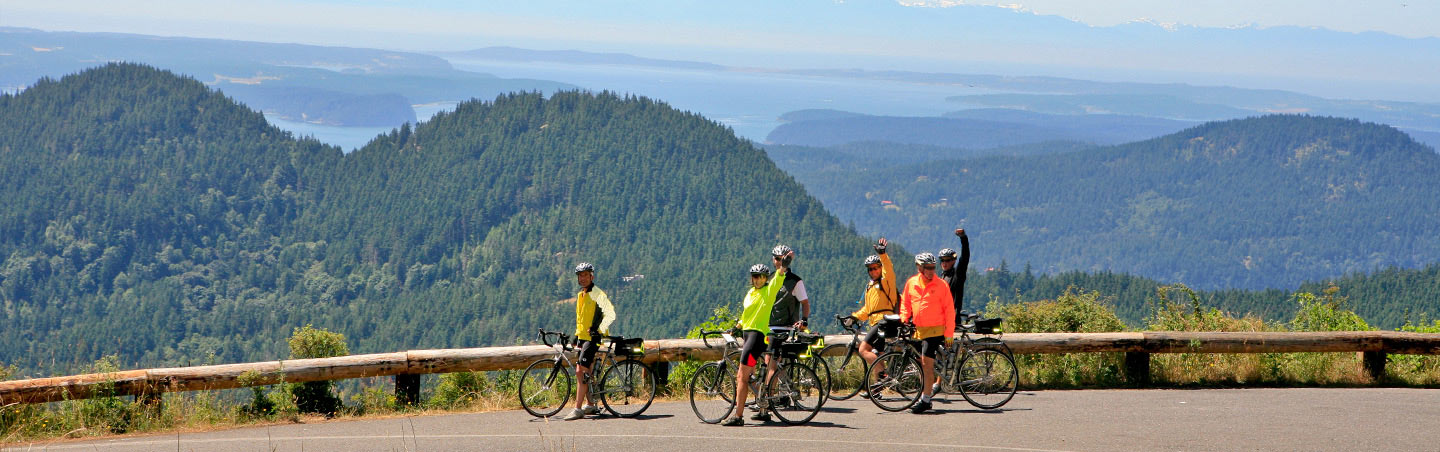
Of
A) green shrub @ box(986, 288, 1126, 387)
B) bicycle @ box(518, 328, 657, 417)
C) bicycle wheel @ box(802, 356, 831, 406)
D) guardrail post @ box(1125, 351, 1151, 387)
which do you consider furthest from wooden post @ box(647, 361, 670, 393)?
guardrail post @ box(1125, 351, 1151, 387)

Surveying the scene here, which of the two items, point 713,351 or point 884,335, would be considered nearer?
point 884,335

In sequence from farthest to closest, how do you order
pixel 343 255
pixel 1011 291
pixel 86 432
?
1. pixel 343 255
2. pixel 1011 291
3. pixel 86 432

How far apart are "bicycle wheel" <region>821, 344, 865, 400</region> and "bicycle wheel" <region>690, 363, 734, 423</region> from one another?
1.71 metres

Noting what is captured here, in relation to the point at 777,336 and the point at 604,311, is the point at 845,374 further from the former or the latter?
the point at 604,311

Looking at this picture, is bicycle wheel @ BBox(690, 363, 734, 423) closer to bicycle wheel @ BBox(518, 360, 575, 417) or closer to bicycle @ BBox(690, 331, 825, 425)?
bicycle @ BBox(690, 331, 825, 425)

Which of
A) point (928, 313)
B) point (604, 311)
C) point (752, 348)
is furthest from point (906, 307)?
point (604, 311)

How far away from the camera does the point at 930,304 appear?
11.1 meters


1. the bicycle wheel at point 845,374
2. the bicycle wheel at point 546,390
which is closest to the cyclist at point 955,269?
the bicycle wheel at point 845,374

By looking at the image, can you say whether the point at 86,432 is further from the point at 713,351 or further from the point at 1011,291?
the point at 1011,291

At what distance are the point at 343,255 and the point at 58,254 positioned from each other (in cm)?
4767

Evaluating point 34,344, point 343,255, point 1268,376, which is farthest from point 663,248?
point 1268,376

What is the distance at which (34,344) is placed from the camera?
513 feet

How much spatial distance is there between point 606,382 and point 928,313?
137 inches

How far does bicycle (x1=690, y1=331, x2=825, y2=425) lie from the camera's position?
10.8 metres
